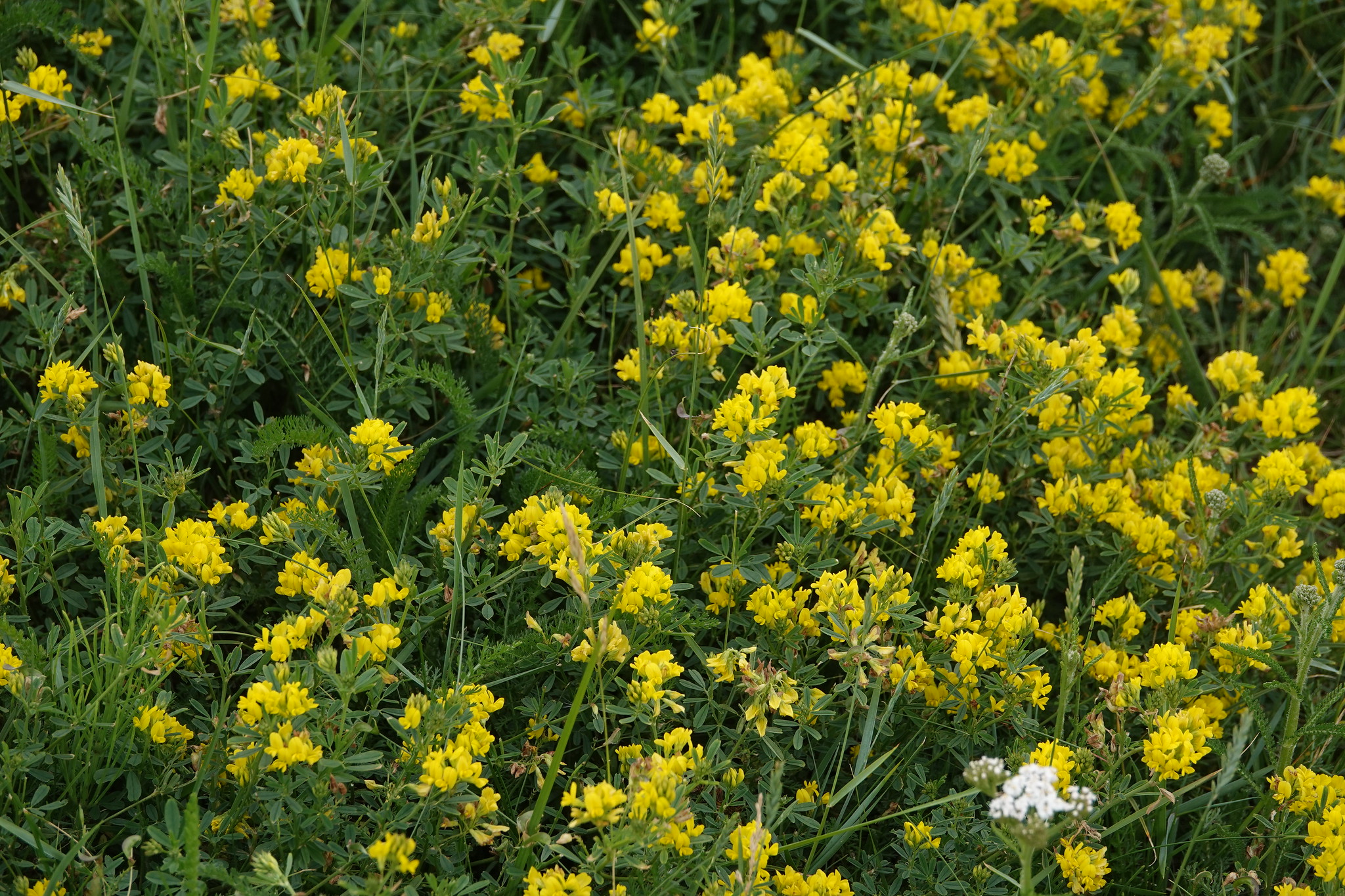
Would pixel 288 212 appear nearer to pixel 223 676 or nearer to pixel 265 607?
pixel 265 607

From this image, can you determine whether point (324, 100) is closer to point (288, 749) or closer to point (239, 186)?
point (239, 186)

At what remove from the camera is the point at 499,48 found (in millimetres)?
3689

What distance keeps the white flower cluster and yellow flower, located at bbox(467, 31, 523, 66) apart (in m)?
2.48

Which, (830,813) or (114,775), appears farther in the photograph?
(830,813)

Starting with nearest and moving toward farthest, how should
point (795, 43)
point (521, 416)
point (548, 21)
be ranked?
point (521, 416), point (548, 21), point (795, 43)

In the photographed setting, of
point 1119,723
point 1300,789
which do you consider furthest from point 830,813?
point 1300,789

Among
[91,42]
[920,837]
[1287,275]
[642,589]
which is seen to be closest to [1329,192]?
[1287,275]

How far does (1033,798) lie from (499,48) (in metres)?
2.66

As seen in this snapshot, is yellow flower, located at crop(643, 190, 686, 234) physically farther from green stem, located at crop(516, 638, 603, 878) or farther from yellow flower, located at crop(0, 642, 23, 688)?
yellow flower, located at crop(0, 642, 23, 688)

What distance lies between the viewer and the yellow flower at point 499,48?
3.58 meters

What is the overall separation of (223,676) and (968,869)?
5.40ft

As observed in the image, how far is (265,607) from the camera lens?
113 inches

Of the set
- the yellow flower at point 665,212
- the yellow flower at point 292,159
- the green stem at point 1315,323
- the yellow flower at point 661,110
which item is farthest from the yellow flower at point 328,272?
the green stem at point 1315,323

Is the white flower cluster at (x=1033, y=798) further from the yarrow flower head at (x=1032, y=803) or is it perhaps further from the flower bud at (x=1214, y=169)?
the flower bud at (x=1214, y=169)
